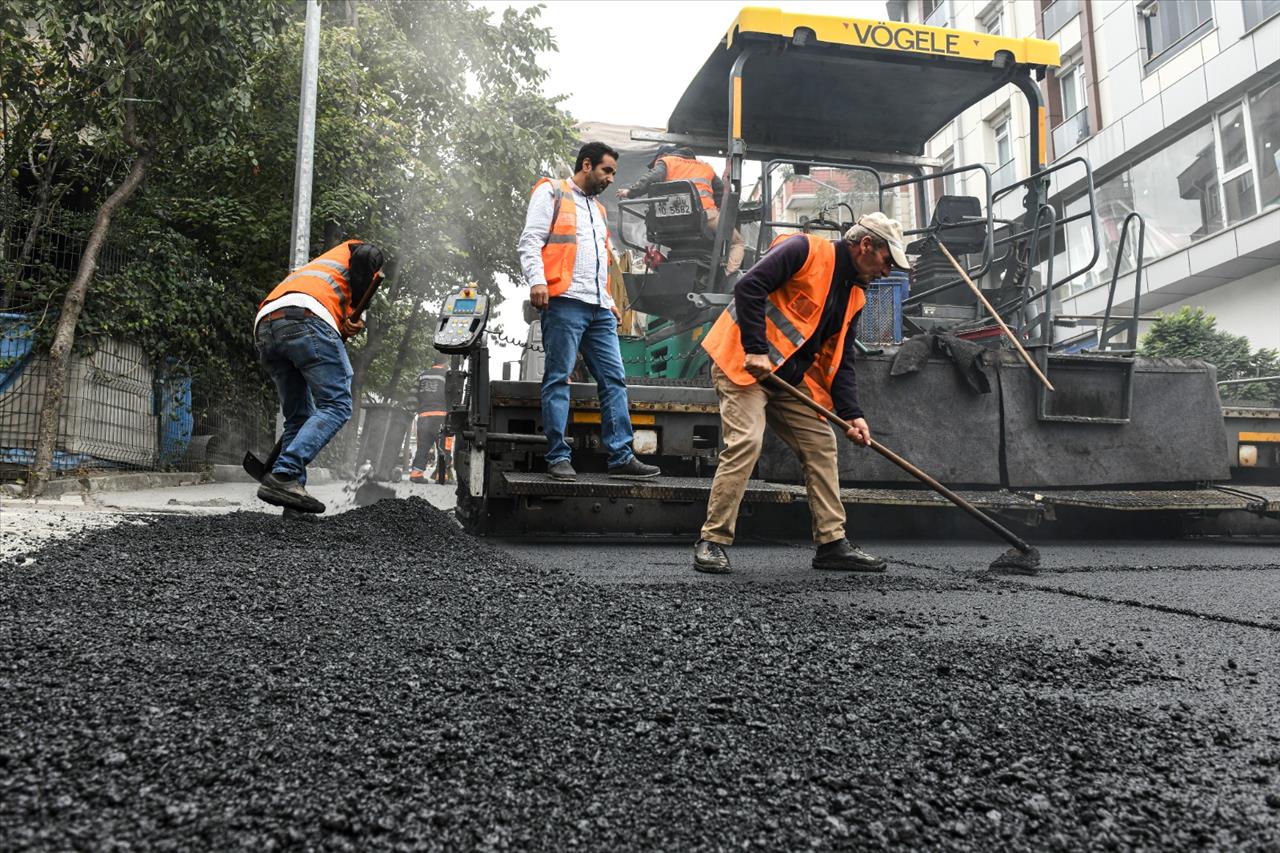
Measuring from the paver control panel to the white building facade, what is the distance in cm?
911

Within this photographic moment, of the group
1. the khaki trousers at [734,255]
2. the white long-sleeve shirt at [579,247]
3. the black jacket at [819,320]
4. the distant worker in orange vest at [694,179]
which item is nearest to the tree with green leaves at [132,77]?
the distant worker in orange vest at [694,179]

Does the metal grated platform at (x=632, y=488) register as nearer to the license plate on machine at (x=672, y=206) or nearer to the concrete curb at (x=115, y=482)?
the license plate on machine at (x=672, y=206)

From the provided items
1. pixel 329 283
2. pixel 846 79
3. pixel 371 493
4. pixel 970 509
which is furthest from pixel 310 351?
pixel 371 493

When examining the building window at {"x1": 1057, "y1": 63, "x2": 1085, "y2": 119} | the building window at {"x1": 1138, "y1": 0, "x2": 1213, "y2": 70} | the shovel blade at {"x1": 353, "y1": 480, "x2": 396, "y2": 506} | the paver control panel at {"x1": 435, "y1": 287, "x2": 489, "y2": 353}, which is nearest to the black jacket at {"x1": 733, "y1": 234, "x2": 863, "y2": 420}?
the paver control panel at {"x1": 435, "y1": 287, "x2": 489, "y2": 353}

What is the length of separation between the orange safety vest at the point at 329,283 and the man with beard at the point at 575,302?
928 mm

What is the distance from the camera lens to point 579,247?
4.53 meters

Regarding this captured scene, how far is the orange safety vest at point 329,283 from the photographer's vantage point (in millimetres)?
4551

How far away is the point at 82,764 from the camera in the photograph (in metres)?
1.35

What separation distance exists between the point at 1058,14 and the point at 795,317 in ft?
59.2

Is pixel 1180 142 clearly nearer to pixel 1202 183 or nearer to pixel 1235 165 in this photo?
pixel 1202 183

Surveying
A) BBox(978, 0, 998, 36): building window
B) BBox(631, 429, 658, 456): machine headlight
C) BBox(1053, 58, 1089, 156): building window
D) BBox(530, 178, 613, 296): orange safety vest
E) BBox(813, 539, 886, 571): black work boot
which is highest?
BBox(978, 0, 998, 36): building window

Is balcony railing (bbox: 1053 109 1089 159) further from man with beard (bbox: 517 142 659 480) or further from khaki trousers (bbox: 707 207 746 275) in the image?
man with beard (bbox: 517 142 659 480)

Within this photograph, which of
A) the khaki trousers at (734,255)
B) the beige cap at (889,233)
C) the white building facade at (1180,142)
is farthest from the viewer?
the white building facade at (1180,142)

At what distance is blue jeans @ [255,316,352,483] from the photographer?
439 cm
